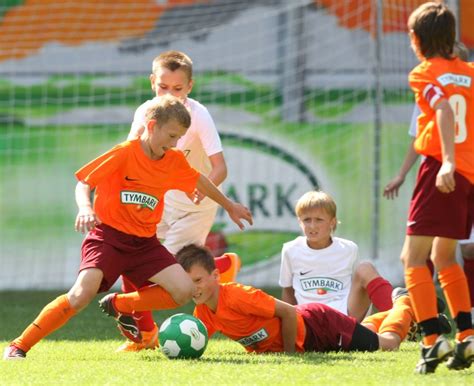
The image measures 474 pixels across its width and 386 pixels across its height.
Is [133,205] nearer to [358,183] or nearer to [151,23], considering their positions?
[358,183]

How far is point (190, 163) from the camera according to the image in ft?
20.0

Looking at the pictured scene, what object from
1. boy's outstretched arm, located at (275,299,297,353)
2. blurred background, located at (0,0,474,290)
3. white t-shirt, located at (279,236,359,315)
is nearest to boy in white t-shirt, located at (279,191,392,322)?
white t-shirt, located at (279,236,359,315)

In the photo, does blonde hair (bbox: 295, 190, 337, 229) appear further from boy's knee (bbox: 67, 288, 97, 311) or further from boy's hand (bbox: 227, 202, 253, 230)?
boy's knee (bbox: 67, 288, 97, 311)

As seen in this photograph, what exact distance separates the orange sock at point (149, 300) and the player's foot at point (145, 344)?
0.99 feet

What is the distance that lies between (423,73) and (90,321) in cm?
347

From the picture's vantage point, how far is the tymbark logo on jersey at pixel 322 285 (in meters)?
5.97

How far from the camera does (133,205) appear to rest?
5266 millimetres

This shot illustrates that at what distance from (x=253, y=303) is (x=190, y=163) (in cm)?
116

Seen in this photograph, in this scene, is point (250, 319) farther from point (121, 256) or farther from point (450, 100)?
point (450, 100)

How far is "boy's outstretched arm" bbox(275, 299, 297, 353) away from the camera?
5.19 metres

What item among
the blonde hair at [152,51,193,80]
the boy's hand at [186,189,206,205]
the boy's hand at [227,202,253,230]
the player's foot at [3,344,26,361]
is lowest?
the player's foot at [3,344,26,361]

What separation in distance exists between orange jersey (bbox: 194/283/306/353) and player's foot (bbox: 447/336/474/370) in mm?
1050

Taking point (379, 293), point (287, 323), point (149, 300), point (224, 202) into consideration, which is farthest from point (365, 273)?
point (149, 300)

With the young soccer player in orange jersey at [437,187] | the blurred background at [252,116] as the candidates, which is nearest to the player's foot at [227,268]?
the young soccer player in orange jersey at [437,187]
